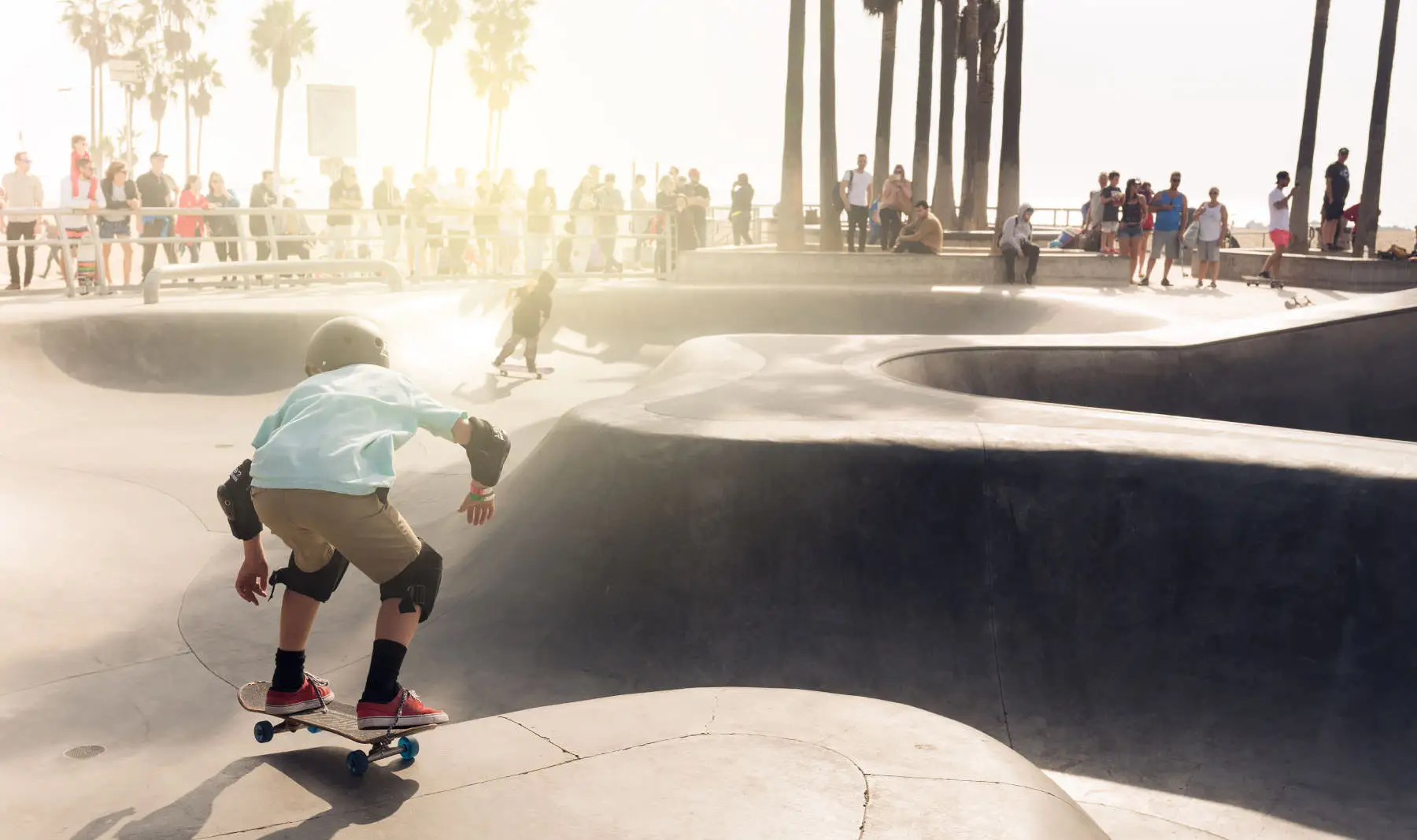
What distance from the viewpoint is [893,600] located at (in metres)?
5.66

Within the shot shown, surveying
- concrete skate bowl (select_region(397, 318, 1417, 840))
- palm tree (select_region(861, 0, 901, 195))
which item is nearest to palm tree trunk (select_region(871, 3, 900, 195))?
palm tree (select_region(861, 0, 901, 195))

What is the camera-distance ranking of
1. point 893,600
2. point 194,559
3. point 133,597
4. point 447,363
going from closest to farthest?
point 893,600, point 133,597, point 194,559, point 447,363

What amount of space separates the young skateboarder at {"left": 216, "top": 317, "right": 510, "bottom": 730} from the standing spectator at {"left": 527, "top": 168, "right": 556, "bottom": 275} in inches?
695

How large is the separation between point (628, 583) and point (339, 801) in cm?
272

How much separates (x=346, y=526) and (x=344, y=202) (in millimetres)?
18184

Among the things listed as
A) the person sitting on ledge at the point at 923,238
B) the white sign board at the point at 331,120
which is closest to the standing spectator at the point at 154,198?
the white sign board at the point at 331,120

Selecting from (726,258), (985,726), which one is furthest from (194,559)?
(726,258)

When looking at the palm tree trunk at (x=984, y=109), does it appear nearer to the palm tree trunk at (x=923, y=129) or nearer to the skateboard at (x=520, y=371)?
the palm tree trunk at (x=923, y=129)

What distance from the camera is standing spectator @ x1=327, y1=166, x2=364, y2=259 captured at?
2023 cm

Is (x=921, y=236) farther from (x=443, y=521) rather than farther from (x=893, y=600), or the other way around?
(x=893, y=600)

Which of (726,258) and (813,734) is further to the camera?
(726,258)

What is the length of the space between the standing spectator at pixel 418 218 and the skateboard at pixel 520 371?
6.27 meters

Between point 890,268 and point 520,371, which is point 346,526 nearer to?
point 520,371

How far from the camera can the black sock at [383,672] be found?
3.73 m
